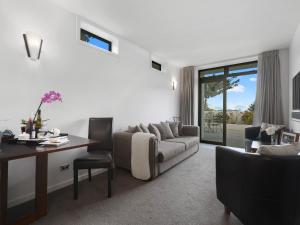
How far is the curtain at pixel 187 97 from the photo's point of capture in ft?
17.9

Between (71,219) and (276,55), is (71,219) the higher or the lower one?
the lower one

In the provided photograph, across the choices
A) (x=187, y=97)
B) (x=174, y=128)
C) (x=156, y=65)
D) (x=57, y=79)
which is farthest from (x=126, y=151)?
(x=187, y=97)

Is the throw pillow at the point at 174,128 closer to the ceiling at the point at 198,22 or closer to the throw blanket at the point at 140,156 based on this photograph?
the throw blanket at the point at 140,156

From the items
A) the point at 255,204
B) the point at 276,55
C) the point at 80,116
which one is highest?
the point at 276,55

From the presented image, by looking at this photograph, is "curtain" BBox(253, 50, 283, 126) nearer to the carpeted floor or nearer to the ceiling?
the ceiling

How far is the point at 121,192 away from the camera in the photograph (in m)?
2.30

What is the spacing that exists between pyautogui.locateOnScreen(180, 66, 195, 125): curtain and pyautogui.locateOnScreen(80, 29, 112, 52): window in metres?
3.09

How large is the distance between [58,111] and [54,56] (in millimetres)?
829

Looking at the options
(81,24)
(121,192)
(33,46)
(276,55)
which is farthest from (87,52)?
(276,55)

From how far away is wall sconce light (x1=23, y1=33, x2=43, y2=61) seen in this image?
201cm

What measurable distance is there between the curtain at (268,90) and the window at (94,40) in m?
3.97

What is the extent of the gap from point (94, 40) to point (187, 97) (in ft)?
11.5

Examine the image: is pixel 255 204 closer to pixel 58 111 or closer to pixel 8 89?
pixel 58 111

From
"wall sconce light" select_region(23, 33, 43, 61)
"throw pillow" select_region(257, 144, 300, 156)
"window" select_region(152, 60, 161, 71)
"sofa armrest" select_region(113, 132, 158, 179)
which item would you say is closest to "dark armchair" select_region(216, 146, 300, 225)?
"throw pillow" select_region(257, 144, 300, 156)
